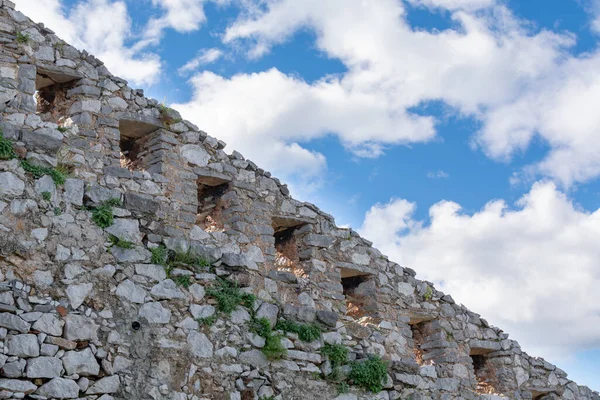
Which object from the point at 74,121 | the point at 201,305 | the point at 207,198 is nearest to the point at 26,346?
the point at 201,305

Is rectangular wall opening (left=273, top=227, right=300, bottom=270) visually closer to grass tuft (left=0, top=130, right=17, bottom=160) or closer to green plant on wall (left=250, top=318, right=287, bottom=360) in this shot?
green plant on wall (left=250, top=318, right=287, bottom=360)

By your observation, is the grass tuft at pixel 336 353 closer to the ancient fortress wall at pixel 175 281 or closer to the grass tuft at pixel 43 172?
the ancient fortress wall at pixel 175 281

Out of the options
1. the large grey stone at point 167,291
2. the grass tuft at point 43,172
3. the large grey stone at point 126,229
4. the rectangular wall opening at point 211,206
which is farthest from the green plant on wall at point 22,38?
the large grey stone at point 167,291

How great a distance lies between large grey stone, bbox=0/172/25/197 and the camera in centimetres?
724

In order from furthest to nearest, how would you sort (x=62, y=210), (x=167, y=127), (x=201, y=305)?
(x=167, y=127) < (x=201, y=305) < (x=62, y=210)

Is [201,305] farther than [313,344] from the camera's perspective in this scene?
No

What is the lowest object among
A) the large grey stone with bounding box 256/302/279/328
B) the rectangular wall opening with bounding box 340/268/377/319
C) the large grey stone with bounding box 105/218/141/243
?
the large grey stone with bounding box 256/302/279/328

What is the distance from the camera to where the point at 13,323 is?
6770 mm

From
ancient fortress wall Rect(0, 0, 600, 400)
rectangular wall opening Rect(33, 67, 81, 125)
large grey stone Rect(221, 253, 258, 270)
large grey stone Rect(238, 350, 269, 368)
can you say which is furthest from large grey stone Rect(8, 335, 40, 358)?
rectangular wall opening Rect(33, 67, 81, 125)

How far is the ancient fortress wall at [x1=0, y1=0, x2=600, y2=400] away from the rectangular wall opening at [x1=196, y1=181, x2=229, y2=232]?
0.02m

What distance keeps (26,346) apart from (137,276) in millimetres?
1397

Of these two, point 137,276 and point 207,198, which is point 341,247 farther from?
point 137,276

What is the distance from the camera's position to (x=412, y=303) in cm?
1473

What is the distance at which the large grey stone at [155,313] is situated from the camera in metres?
7.73
